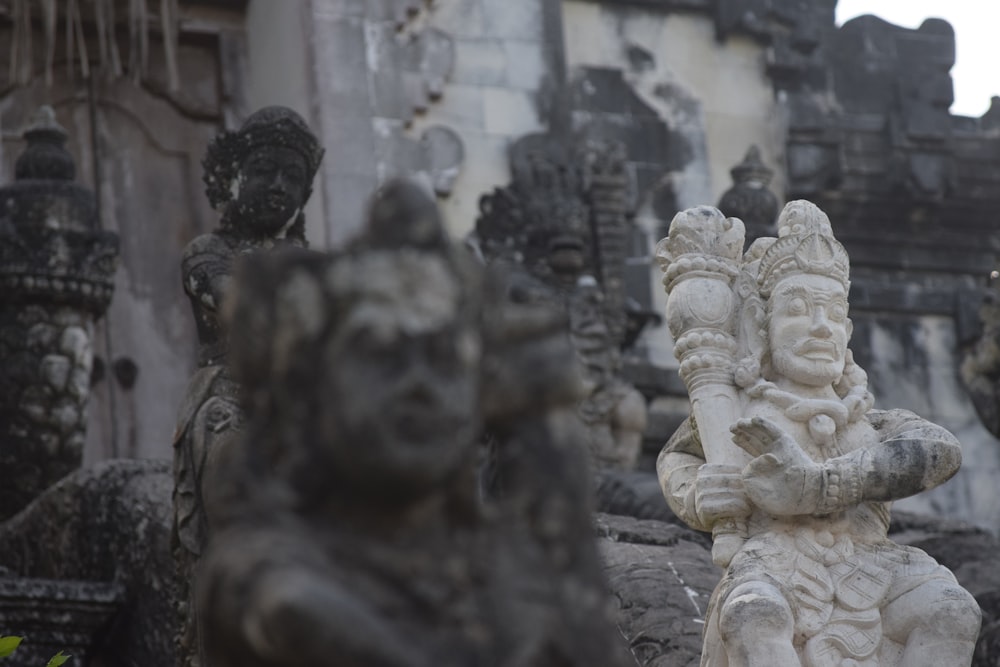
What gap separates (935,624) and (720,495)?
0.85m

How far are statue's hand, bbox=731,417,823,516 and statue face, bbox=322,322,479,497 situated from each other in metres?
3.43

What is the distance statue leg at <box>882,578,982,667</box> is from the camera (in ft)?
30.5

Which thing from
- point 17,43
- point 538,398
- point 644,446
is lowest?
point 644,446

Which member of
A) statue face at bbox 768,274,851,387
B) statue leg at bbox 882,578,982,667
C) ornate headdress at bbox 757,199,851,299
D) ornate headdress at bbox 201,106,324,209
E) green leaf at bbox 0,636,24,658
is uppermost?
ornate headdress at bbox 201,106,324,209

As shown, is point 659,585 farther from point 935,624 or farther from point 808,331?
point 935,624

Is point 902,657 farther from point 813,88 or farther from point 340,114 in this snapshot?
point 813,88

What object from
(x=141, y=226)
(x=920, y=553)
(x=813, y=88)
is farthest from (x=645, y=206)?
(x=920, y=553)

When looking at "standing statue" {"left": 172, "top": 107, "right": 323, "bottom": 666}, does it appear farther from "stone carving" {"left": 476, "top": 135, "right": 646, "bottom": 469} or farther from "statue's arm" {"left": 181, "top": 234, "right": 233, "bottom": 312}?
"stone carving" {"left": 476, "top": 135, "right": 646, "bottom": 469}

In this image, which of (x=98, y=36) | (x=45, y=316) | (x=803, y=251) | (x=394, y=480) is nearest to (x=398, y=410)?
(x=394, y=480)

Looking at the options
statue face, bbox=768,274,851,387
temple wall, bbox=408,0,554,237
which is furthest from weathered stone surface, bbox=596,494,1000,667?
temple wall, bbox=408,0,554,237

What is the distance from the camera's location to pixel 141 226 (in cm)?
1864

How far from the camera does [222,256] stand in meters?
11.1

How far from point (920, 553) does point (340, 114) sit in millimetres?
9726

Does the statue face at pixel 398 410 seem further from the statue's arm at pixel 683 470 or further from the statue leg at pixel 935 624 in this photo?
the statue's arm at pixel 683 470
